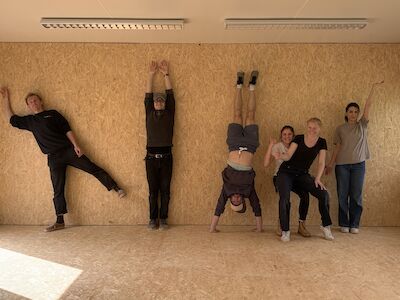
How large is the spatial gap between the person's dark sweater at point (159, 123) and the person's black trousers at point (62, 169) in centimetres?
76

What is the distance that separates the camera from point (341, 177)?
4.08 metres

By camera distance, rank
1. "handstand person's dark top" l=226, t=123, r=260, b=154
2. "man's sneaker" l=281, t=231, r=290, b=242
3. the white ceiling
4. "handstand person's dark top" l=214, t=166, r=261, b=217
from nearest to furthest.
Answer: the white ceiling → "man's sneaker" l=281, t=231, r=290, b=242 → "handstand person's dark top" l=214, t=166, r=261, b=217 → "handstand person's dark top" l=226, t=123, r=260, b=154

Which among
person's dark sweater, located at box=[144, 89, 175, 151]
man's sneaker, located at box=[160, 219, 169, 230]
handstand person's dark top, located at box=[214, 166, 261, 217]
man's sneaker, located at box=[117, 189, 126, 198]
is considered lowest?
man's sneaker, located at box=[160, 219, 169, 230]

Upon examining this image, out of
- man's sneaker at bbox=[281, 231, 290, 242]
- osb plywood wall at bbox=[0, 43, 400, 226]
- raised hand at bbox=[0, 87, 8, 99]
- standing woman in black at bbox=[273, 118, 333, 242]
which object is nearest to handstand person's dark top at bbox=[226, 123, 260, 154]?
osb plywood wall at bbox=[0, 43, 400, 226]

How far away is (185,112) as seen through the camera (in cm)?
425

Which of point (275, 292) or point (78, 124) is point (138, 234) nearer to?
Result: point (78, 124)

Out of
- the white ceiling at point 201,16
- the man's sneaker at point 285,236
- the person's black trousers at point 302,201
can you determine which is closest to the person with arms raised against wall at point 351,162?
the person's black trousers at point 302,201

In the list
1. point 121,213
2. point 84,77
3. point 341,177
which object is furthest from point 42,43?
point 341,177

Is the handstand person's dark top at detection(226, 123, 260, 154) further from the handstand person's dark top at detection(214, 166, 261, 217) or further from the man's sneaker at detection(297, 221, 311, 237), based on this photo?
the man's sneaker at detection(297, 221, 311, 237)

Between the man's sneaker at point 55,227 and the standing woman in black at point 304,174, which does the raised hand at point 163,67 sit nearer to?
the standing woman in black at point 304,174

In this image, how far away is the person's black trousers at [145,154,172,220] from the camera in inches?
161

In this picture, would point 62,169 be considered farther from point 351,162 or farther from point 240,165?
point 351,162

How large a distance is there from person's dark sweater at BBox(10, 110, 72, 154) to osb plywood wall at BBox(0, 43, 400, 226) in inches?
7.1

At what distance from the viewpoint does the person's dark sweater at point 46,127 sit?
13.3 ft
